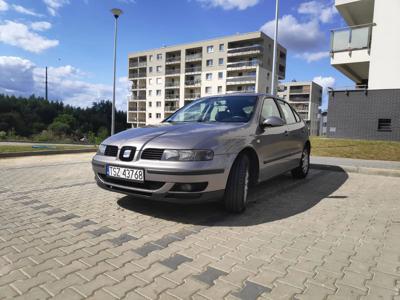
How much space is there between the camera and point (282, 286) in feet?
6.89

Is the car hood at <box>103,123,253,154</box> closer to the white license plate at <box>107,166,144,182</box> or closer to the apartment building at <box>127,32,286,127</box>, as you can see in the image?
the white license plate at <box>107,166,144,182</box>

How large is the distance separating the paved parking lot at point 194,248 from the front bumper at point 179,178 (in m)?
0.36

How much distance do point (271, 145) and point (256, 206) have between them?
980mm

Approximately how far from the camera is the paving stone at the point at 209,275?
216 centimetres

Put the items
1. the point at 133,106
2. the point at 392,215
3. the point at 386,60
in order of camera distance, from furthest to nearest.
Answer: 1. the point at 133,106
2. the point at 386,60
3. the point at 392,215

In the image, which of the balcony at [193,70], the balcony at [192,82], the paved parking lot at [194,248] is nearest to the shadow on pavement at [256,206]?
the paved parking lot at [194,248]

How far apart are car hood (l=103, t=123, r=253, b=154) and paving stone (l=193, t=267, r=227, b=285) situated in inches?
52.3

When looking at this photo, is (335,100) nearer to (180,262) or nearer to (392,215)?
(392,215)

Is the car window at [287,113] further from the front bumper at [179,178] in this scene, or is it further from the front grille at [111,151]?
the front grille at [111,151]

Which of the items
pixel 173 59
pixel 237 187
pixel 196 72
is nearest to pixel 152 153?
pixel 237 187

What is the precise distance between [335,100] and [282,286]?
682 inches

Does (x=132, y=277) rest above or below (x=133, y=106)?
below

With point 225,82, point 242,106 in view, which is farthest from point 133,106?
point 242,106

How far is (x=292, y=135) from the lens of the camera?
5.43 meters
